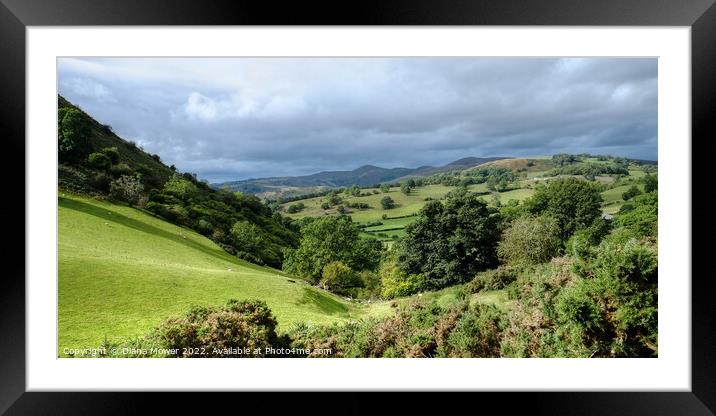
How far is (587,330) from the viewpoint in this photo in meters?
3.76

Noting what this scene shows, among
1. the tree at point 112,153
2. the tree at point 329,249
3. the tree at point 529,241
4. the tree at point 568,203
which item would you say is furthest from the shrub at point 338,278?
the tree at point 112,153

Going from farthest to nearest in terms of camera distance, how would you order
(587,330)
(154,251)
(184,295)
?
(154,251) < (184,295) < (587,330)

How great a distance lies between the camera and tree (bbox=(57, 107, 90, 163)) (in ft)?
14.0

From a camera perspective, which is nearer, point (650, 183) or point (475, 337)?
point (475, 337)

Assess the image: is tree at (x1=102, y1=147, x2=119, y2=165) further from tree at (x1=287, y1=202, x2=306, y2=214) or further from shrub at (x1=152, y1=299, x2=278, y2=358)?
shrub at (x1=152, y1=299, x2=278, y2=358)

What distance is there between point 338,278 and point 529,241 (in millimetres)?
2738

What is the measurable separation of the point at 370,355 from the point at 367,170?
249cm

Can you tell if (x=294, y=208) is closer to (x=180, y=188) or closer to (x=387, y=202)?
(x=387, y=202)

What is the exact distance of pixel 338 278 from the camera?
5449 mm

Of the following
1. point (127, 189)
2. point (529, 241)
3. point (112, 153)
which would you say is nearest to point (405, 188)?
point (529, 241)
